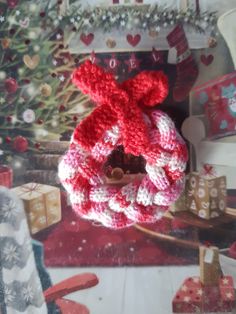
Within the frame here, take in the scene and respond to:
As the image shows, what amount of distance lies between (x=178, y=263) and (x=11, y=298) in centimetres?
27

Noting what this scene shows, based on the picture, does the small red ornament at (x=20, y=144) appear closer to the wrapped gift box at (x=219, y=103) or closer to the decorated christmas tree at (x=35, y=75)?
the decorated christmas tree at (x=35, y=75)

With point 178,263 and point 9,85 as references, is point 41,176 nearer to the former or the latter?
point 9,85

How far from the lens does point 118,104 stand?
24.5 inches

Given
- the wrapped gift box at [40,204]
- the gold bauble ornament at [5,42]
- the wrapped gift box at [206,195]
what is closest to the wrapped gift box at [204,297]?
the wrapped gift box at [206,195]

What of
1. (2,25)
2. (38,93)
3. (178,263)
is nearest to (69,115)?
(38,93)

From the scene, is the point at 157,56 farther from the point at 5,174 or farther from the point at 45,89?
the point at 5,174

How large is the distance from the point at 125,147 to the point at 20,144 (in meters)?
0.18

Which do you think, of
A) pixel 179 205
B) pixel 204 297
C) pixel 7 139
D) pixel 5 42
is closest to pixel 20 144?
pixel 7 139

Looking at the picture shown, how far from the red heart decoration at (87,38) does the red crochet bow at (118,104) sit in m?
0.07

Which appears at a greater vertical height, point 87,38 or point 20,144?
point 87,38

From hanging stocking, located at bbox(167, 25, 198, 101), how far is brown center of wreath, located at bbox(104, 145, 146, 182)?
109 mm

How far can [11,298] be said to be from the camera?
751mm

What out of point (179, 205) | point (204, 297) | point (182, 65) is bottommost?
point (204, 297)

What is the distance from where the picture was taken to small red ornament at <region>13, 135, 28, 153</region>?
28.3 inches
